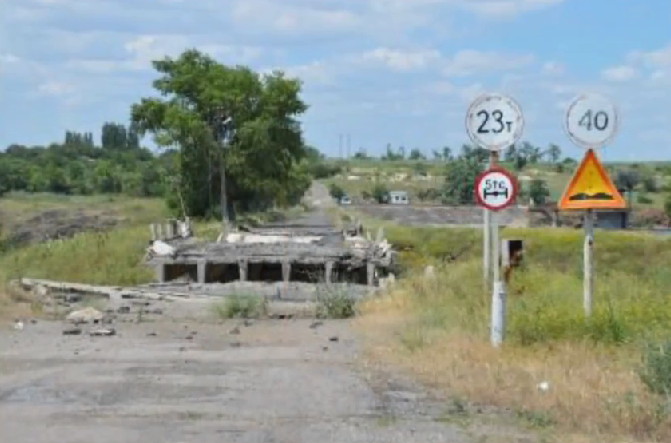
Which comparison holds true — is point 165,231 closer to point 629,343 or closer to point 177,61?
point 177,61

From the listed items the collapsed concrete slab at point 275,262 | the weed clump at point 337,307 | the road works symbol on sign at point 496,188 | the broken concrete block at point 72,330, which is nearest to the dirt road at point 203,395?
the broken concrete block at point 72,330

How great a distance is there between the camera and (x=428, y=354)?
13.8m

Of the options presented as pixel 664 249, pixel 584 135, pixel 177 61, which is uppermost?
pixel 177 61

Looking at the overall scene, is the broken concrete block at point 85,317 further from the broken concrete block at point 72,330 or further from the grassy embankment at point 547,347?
the grassy embankment at point 547,347

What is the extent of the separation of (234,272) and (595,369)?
36.2 m

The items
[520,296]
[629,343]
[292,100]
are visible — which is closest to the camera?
[629,343]

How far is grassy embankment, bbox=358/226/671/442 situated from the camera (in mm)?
9828

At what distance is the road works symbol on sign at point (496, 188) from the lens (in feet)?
49.7

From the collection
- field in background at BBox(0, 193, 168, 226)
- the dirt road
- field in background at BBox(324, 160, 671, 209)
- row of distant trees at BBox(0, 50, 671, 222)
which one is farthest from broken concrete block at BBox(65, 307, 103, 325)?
field in background at BBox(324, 160, 671, 209)

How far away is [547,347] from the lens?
13625 mm

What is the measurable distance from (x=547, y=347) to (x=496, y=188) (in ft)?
7.94

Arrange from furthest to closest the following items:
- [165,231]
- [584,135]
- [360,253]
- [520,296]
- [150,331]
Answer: [165,231] → [360,253] → [150,331] → [520,296] → [584,135]

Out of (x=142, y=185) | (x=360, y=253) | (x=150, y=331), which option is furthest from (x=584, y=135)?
(x=142, y=185)

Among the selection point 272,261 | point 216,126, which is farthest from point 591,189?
point 216,126
